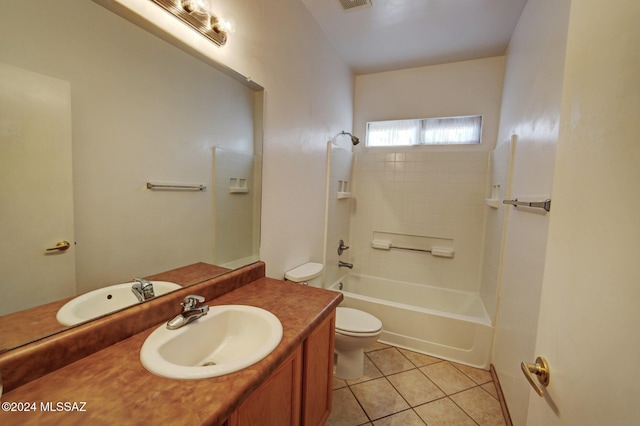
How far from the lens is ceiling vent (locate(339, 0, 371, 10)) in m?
1.92

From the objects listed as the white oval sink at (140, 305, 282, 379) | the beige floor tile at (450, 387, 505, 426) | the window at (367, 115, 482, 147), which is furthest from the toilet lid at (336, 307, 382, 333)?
the window at (367, 115, 482, 147)

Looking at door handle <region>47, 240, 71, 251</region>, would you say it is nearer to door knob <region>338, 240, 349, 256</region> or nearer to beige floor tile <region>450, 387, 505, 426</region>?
beige floor tile <region>450, 387, 505, 426</region>

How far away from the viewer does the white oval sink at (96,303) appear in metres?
0.80

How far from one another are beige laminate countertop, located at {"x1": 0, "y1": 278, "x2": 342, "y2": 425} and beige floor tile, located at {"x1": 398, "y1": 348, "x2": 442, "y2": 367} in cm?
182

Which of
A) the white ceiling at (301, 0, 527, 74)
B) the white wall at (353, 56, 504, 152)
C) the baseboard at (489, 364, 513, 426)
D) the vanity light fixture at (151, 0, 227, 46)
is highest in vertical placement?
the white ceiling at (301, 0, 527, 74)

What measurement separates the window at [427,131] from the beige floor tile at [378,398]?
2525mm

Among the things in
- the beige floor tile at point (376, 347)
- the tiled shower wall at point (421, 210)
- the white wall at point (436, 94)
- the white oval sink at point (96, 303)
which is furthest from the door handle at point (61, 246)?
the white wall at point (436, 94)

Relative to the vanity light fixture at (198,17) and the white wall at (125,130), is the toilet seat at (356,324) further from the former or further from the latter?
the vanity light fixture at (198,17)

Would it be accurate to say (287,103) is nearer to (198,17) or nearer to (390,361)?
(198,17)

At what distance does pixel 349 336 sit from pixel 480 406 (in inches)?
38.7

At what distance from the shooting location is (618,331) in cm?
41

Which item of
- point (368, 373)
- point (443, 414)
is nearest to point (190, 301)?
point (368, 373)

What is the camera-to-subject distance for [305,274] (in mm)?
1999

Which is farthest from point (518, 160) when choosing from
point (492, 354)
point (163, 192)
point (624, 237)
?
point (163, 192)
